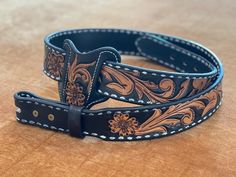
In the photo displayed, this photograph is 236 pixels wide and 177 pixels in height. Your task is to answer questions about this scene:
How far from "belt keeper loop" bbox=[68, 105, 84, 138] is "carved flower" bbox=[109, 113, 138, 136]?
0.04 m

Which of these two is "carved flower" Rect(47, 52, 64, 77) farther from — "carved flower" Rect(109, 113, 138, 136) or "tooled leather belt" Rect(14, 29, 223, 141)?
"carved flower" Rect(109, 113, 138, 136)

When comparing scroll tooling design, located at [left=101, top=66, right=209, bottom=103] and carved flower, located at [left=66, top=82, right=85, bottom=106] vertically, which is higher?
scroll tooling design, located at [left=101, top=66, right=209, bottom=103]

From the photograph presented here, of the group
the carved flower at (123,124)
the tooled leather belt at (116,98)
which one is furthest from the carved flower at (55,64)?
the carved flower at (123,124)

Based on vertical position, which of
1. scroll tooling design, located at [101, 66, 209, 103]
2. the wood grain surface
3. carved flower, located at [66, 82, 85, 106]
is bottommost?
the wood grain surface

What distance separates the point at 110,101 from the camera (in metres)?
0.76

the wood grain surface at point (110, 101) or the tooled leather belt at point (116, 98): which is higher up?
the tooled leather belt at point (116, 98)

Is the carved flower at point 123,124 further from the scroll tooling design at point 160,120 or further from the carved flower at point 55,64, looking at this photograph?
the carved flower at point 55,64

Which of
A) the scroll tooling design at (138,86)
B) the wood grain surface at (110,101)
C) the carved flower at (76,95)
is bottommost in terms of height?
the wood grain surface at (110,101)

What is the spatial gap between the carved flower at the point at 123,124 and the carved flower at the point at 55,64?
0.14m

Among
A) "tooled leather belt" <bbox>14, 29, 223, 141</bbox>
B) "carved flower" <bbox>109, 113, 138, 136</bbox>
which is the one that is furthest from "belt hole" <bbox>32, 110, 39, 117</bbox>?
"carved flower" <bbox>109, 113, 138, 136</bbox>

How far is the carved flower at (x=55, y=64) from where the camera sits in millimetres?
743

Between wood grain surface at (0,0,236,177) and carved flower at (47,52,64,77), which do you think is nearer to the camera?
wood grain surface at (0,0,236,177)

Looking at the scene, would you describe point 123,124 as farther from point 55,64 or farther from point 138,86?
point 55,64

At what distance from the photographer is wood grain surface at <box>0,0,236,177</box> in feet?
1.98
